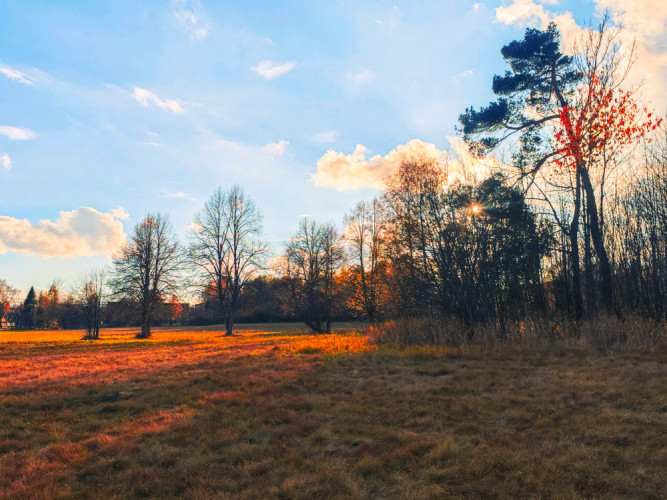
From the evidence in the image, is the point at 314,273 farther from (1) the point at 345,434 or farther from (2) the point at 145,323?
(1) the point at 345,434

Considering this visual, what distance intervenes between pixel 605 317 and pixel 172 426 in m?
13.2

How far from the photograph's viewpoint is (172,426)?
503cm

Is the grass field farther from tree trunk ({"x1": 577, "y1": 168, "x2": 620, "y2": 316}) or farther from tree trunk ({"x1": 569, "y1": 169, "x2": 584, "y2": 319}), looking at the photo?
tree trunk ({"x1": 569, "y1": 169, "x2": 584, "y2": 319})

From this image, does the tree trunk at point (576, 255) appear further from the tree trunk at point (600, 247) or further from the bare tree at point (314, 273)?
the bare tree at point (314, 273)

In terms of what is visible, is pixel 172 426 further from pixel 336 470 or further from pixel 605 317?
pixel 605 317

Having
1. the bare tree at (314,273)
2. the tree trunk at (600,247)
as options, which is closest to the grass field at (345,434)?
the tree trunk at (600,247)

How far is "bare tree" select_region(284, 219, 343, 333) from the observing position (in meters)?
32.3

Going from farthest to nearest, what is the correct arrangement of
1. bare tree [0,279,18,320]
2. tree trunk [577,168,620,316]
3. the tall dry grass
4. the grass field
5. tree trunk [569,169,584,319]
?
bare tree [0,279,18,320] → tree trunk [569,169,584,319] → tree trunk [577,168,620,316] → the tall dry grass → the grass field

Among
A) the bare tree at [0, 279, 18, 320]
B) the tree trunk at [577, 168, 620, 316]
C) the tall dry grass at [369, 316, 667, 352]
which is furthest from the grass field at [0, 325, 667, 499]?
the bare tree at [0, 279, 18, 320]

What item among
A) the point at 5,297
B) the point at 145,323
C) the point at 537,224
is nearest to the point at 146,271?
the point at 145,323

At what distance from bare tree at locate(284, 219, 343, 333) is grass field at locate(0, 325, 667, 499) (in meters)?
23.5

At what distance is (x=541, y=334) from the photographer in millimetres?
12328

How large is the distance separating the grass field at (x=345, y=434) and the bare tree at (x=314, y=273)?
23.5 m

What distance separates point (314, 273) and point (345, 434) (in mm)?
30061
